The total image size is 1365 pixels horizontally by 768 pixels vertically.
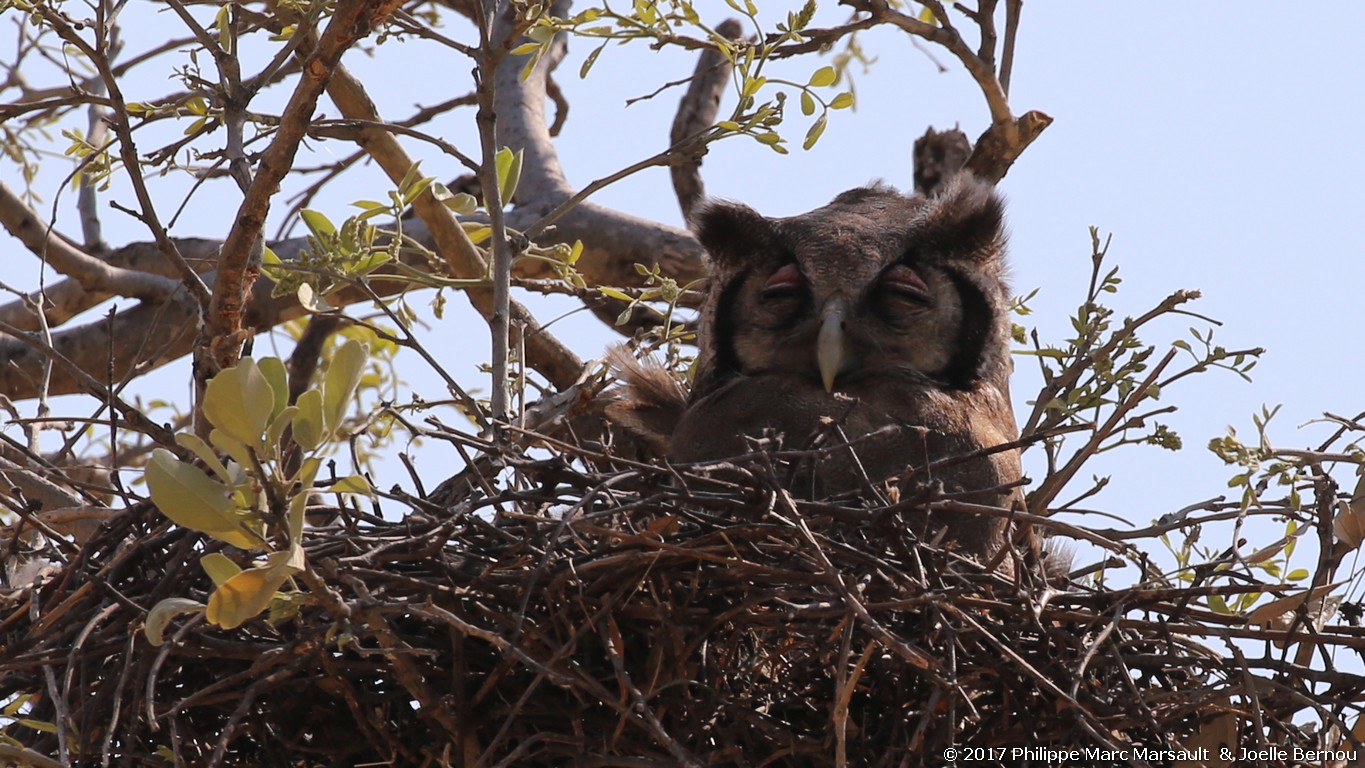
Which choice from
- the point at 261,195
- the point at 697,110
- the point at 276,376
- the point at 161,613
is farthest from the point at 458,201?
the point at 697,110

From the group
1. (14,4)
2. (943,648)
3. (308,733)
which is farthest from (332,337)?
(943,648)

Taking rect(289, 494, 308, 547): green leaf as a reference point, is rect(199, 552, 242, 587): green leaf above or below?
below

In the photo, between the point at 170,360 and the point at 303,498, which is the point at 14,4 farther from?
the point at 170,360

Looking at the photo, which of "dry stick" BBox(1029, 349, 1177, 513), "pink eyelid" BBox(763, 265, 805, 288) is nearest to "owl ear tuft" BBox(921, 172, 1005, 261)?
"pink eyelid" BBox(763, 265, 805, 288)

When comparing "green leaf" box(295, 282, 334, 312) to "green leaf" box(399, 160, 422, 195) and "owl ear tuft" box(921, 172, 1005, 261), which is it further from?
"owl ear tuft" box(921, 172, 1005, 261)

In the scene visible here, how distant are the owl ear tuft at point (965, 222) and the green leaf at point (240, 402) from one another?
2.26 m

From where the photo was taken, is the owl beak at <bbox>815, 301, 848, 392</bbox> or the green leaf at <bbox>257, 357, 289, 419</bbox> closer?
the green leaf at <bbox>257, 357, 289, 419</bbox>

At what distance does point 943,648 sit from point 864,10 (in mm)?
2367

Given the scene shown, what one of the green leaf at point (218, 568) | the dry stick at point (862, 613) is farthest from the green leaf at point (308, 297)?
the dry stick at point (862, 613)

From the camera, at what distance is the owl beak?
3.48m

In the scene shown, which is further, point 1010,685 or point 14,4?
point 14,4

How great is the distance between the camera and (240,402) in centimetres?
193

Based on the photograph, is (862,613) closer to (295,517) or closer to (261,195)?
(295,517)

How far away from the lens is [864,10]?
14.2 feet
